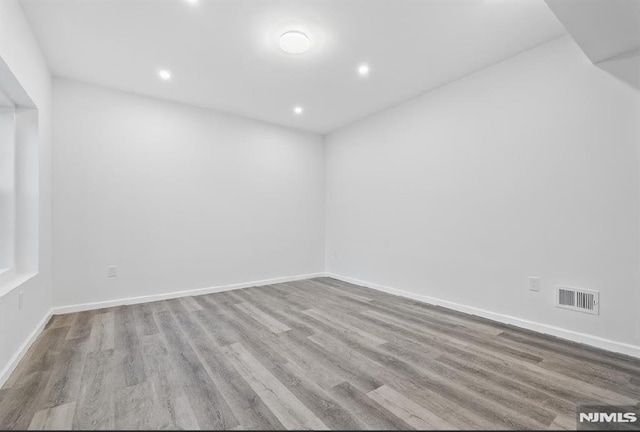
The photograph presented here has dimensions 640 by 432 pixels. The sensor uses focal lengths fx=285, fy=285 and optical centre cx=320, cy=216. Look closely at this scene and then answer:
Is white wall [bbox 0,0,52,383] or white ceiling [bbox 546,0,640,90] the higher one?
white ceiling [bbox 546,0,640,90]

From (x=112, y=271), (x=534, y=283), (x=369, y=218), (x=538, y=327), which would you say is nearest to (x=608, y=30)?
(x=534, y=283)

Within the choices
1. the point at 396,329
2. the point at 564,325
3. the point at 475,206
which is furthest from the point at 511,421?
the point at 475,206

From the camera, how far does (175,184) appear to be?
3898 millimetres

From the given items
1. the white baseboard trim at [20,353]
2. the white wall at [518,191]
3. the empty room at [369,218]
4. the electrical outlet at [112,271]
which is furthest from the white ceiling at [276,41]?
the white baseboard trim at [20,353]

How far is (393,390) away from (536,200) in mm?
2229

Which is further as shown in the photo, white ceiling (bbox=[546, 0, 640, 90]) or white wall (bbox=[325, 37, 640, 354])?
white wall (bbox=[325, 37, 640, 354])

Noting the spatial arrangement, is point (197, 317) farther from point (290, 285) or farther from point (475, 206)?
point (475, 206)

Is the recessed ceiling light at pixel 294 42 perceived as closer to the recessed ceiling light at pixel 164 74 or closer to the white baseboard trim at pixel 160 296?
the recessed ceiling light at pixel 164 74

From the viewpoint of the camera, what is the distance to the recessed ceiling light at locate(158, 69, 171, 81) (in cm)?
311

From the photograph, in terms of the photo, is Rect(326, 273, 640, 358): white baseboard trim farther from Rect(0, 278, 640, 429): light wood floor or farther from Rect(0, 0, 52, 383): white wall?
Rect(0, 0, 52, 383): white wall

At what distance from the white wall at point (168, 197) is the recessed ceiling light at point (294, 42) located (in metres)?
2.05

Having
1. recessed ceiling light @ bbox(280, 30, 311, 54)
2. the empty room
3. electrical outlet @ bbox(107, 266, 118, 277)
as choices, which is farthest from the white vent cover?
electrical outlet @ bbox(107, 266, 118, 277)

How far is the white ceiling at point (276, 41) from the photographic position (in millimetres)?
2211

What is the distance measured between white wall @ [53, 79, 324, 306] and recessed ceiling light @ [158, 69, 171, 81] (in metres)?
0.66
